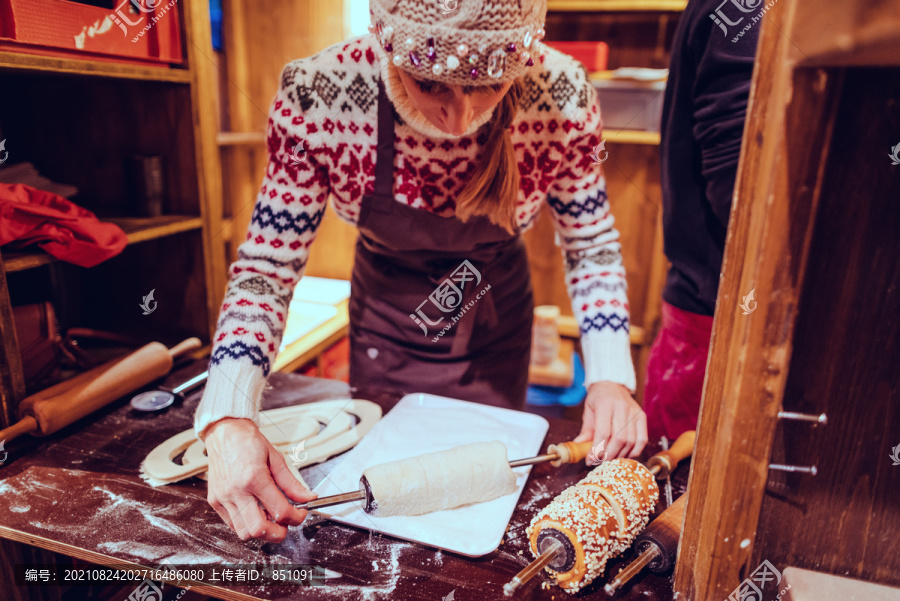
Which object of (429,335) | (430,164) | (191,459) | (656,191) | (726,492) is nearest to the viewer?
(726,492)

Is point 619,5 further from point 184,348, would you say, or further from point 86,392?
point 86,392

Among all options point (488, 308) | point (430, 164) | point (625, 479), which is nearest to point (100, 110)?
point (430, 164)

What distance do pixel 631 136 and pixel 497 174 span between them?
1530 millimetres

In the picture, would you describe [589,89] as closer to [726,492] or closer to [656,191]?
[726,492]

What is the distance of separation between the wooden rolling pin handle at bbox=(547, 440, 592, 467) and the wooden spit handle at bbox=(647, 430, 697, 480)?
102 mm

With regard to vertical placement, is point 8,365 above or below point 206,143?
below

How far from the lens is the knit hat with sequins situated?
72cm

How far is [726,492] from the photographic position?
558mm

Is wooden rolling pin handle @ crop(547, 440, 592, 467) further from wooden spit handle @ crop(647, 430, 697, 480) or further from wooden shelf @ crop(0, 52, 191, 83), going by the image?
wooden shelf @ crop(0, 52, 191, 83)

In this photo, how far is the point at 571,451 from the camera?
91 centimetres

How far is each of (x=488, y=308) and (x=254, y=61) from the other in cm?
193

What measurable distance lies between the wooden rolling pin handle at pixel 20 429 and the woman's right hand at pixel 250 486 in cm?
41

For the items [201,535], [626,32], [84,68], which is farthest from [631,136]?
[201,535]

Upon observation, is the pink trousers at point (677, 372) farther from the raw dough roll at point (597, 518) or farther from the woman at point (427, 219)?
the raw dough roll at point (597, 518)
